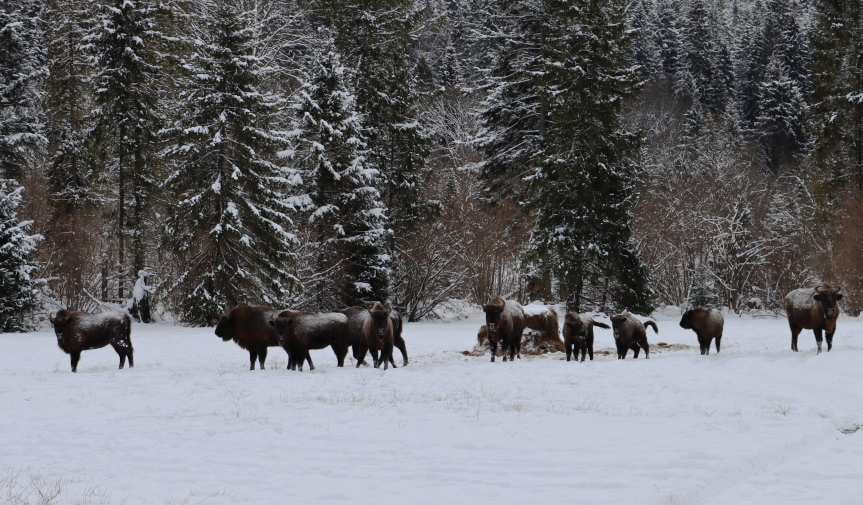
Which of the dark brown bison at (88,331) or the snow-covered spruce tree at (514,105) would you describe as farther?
the snow-covered spruce tree at (514,105)

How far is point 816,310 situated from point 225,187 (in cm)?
2171

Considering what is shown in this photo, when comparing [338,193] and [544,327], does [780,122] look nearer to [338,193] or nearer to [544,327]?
[338,193]

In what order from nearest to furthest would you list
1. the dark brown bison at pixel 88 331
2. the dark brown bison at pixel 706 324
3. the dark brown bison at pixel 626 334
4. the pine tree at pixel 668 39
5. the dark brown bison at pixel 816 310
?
the dark brown bison at pixel 88 331
the dark brown bison at pixel 816 310
the dark brown bison at pixel 706 324
the dark brown bison at pixel 626 334
the pine tree at pixel 668 39

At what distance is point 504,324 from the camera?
63.9 feet

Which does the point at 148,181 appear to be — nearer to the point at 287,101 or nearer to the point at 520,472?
the point at 287,101

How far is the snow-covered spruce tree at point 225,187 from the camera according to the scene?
30266mm

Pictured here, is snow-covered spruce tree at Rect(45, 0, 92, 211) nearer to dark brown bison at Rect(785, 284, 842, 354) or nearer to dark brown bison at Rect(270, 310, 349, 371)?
dark brown bison at Rect(270, 310, 349, 371)

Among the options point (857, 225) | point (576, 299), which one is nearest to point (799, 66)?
point (857, 225)

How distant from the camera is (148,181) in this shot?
1359 inches

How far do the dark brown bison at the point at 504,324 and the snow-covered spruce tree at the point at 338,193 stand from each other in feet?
45.6

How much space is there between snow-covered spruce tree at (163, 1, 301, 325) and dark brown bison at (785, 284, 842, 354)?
19038 mm

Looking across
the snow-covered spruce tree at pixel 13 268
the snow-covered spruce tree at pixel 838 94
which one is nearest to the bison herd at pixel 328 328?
the snow-covered spruce tree at pixel 13 268

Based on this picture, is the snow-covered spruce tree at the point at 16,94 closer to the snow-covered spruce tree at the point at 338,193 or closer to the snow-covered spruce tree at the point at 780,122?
the snow-covered spruce tree at the point at 338,193

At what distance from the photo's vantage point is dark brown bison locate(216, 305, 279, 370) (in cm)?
1755
